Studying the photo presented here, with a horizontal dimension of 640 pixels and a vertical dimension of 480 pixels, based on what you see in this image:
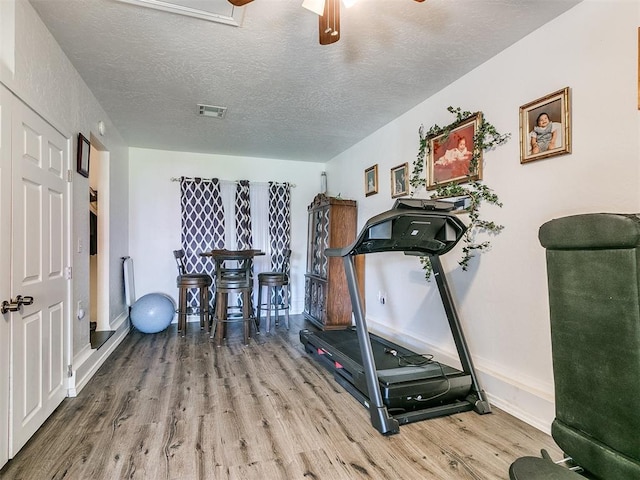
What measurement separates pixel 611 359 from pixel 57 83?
12.4 feet

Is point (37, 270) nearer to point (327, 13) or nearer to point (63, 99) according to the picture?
point (63, 99)

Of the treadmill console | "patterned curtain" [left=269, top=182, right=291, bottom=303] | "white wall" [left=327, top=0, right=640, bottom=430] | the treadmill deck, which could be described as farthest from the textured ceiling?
the treadmill deck

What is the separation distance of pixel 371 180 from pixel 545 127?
2.35m

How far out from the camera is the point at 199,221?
17.0 ft

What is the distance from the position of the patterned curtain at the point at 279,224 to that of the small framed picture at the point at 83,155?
112 inches

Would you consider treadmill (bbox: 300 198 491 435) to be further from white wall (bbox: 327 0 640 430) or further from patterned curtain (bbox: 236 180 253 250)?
patterned curtain (bbox: 236 180 253 250)

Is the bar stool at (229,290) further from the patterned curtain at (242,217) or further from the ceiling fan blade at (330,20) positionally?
the ceiling fan blade at (330,20)

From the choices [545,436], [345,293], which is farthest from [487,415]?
[345,293]

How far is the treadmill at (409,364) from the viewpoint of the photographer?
2.25m

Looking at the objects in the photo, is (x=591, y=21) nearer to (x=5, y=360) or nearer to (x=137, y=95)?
(x=137, y=95)

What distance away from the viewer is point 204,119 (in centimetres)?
384

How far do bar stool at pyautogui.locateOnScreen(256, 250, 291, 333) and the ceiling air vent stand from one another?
7.04ft

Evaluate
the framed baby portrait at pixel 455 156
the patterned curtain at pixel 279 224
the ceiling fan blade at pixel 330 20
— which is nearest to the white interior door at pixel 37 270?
the ceiling fan blade at pixel 330 20

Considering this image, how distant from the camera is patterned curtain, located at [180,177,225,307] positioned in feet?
16.9
